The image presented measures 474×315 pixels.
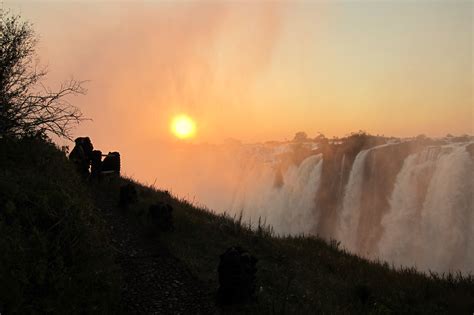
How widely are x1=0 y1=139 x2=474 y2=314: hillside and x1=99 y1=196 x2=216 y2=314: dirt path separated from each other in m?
0.02

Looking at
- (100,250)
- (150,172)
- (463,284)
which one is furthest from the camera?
(150,172)

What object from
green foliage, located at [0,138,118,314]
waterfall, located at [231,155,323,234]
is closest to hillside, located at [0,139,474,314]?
green foliage, located at [0,138,118,314]

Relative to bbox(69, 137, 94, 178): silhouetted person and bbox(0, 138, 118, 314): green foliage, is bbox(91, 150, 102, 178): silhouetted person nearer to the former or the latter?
bbox(69, 137, 94, 178): silhouetted person

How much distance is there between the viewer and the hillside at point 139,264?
5398 mm

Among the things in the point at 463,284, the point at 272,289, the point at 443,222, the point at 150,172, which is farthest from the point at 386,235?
the point at 150,172

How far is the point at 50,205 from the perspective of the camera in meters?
6.78

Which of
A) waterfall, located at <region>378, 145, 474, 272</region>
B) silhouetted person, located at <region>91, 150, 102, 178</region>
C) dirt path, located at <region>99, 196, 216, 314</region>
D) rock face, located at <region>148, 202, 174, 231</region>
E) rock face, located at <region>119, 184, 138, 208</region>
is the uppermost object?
waterfall, located at <region>378, 145, 474, 272</region>

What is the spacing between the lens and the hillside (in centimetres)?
540

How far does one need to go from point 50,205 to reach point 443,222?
101 feet

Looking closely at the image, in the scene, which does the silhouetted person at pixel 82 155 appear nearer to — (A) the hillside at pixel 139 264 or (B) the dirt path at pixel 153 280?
(A) the hillside at pixel 139 264

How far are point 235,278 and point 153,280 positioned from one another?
1648mm

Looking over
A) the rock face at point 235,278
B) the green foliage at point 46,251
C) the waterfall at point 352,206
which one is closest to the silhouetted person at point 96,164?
the green foliage at point 46,251

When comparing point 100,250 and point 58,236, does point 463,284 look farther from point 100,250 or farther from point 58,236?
point 58,236

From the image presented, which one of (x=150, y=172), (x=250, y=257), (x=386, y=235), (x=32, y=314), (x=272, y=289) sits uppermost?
(x=150, y=172)
